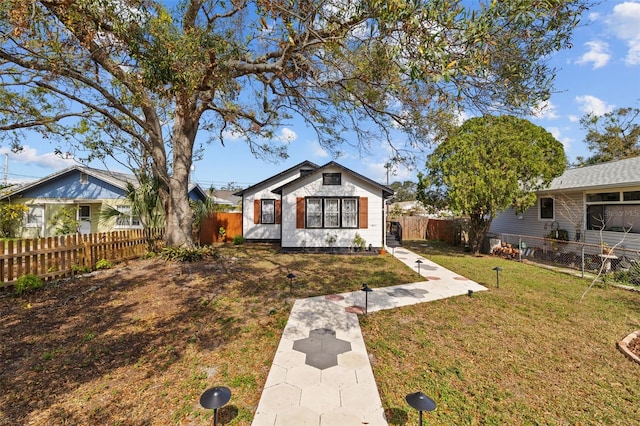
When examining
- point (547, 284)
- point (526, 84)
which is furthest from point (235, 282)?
point (547, 284)

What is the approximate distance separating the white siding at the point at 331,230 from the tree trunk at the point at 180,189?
169 inches

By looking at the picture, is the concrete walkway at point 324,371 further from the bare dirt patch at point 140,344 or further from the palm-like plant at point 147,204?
the palm-like plant at point 147,204

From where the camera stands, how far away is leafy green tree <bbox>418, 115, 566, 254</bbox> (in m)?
10.6

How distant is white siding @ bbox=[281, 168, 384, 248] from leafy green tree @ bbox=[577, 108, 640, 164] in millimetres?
22920

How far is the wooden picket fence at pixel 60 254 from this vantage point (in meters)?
5.61

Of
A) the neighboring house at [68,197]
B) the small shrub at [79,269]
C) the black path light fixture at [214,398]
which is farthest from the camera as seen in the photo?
the neighboring house at [68,197]

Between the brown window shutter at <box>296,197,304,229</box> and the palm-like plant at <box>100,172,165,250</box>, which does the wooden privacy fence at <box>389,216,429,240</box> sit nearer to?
the brown window shutter at <box>296,197,304,229</box>

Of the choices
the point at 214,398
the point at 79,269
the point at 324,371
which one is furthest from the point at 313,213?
the point at 214,398

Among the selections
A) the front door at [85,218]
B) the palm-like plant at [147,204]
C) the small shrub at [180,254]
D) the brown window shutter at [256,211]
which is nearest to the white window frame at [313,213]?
the brown window shutter at [256,211]

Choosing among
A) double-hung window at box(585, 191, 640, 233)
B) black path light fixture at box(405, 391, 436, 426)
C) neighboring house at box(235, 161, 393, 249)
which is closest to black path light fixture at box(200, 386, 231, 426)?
black path light fixture at box(405, 391, 436, 426)

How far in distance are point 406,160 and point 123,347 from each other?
24.0 ft

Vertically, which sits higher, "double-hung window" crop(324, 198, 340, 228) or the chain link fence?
"double-hung window" crop(324, 198, 340, 228)

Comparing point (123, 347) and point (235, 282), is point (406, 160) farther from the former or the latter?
point (123, 347)

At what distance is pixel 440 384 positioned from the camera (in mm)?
3180
